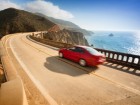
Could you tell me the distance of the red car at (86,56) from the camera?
9.34m

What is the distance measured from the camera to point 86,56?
970 cm

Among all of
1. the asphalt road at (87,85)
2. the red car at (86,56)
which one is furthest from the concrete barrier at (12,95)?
the red car at (86,56)

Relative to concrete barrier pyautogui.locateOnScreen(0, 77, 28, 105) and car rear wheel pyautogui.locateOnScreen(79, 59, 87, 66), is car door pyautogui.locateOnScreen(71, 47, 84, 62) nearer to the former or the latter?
car rear wheel pyautogui.locateOnScreen(79, 59, 87, 66)

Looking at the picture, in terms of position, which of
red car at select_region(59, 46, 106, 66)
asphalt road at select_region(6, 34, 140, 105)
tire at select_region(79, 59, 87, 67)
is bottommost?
asphalt road at select_region(6, 34, 140, 105)

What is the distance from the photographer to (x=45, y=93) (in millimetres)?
5707

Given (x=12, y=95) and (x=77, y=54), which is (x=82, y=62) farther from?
(x=12, y=95)

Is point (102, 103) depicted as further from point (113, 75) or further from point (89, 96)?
point (113, 75)

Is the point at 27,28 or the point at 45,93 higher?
the point at 27,28

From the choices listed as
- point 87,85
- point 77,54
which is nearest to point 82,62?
point 77,54

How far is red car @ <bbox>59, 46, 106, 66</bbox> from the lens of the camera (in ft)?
30.6

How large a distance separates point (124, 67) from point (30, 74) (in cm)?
738

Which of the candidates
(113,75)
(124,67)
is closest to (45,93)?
(113,75)

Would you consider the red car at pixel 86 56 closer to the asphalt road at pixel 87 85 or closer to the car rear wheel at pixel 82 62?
the car rear wheel at pixel 82 62

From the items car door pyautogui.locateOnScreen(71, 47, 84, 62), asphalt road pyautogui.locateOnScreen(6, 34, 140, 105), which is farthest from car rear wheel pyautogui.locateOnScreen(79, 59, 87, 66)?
asphalt road pyautogui.locateOnScreen(6, 34, 140, 105)
